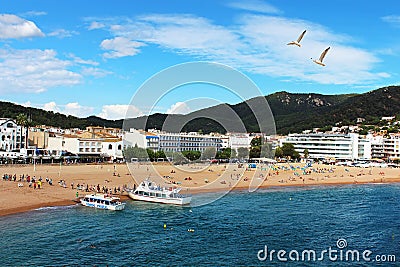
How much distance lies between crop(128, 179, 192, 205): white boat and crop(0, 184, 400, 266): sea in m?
0.81

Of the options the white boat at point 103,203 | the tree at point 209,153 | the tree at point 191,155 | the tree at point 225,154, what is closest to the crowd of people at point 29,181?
the white boat at point 103,203

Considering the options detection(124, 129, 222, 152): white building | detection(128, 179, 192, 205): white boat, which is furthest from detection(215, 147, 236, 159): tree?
detection(128, 179, 192, 205): white boat

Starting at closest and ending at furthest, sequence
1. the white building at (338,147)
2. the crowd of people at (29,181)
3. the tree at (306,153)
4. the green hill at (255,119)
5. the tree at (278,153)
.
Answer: the crowd of people at (29,181)
the tree at (278,153)
the white building at (338,147)
the tree at (306,153)
the green hill at (255,119)

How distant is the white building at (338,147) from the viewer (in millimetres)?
97750

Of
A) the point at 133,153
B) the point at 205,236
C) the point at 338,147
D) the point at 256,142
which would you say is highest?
the point at 256,142

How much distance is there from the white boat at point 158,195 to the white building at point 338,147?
7301cm

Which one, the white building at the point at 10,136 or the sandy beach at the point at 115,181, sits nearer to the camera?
the sandy beach at the point at 115,181

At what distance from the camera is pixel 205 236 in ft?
77.4

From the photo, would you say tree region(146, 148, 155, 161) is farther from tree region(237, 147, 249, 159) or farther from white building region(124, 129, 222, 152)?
tree region(237, 147, 249, 159)

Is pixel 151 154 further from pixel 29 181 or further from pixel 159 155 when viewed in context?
pixel 29 181

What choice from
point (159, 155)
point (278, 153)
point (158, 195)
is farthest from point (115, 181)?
point (278, 153)

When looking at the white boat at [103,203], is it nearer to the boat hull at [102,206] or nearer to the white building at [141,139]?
the boat hull at [102,206]

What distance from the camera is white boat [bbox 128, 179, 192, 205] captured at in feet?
110

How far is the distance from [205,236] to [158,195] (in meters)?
11.4
